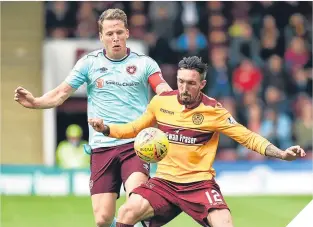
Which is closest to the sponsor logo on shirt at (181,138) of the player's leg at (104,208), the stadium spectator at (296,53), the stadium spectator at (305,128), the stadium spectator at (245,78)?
the player's leg at (104,208)

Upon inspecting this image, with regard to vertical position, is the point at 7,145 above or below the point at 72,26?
below

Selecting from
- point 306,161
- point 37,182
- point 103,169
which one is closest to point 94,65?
point 103,169

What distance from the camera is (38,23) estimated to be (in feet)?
64.9

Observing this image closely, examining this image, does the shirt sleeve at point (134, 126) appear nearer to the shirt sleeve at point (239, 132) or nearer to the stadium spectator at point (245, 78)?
the shirt sleeve at point (239, 132)

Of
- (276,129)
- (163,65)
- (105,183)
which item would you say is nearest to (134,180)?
(105,183)

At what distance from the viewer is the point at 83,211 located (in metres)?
15.0

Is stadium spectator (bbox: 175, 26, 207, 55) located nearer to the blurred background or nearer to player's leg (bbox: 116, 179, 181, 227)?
the blurred background

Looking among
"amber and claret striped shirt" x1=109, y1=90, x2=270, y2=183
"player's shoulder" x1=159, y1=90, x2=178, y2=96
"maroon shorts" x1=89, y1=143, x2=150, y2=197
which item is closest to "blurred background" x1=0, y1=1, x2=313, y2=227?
"maroon shorts" x1=89, y1=143, x2=150, y2=197

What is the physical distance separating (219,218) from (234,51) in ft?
37.8

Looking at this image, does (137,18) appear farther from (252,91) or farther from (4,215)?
(4,215)

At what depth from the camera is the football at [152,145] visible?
8.84 metres

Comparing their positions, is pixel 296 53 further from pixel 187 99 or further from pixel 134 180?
pixel 187 99

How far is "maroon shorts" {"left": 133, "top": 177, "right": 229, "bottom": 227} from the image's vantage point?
899 centimetres

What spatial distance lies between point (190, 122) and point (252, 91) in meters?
10.7
